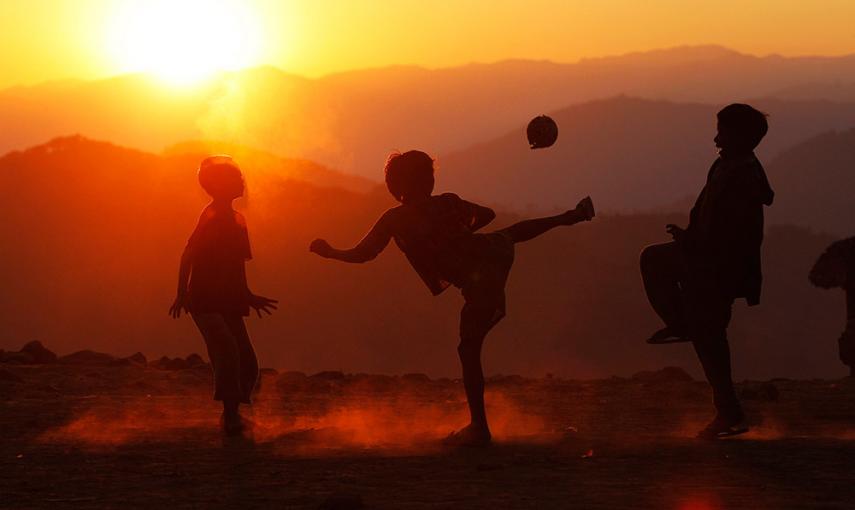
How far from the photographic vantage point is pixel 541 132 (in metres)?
10.9

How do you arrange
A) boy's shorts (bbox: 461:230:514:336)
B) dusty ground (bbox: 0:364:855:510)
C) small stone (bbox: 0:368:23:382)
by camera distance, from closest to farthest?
dusty ground (bbox: 0:364:855:510) → boy's shorts (bbox: 461:230:514:336) → small stone (bbox: 0:368:23:382)

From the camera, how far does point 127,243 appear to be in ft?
226

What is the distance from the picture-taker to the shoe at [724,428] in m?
9.81

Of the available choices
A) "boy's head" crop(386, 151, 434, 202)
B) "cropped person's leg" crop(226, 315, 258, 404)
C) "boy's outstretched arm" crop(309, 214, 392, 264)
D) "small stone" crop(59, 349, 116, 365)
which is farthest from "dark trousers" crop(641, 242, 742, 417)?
"small stone" crop(59, 349, 116, 365)

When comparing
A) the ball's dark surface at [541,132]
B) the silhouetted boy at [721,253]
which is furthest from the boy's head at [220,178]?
the silhouetted boy at [721,253]

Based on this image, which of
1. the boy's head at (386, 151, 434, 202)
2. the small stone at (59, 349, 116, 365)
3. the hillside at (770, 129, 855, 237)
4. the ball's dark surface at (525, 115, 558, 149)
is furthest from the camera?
the hillside at (770, 129, 855, 237)

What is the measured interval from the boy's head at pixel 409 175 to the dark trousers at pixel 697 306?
161 centimetres

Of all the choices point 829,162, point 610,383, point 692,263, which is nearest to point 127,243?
point 610,383

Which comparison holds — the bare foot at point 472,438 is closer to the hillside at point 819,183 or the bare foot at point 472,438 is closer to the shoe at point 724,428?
the shoe at point 724,428

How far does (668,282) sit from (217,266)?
3458mm

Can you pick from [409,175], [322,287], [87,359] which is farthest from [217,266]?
[322,287]

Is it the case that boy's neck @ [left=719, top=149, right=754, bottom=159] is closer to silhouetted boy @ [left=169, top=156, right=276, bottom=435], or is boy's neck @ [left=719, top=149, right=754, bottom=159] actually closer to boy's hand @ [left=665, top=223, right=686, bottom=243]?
boy's hand @ [left=665, top=223, right=686, bottom=243]

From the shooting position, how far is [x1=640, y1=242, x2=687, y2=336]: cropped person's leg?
10.2 metres

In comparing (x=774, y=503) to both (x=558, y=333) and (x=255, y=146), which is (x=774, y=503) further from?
(x=255, y=146)
